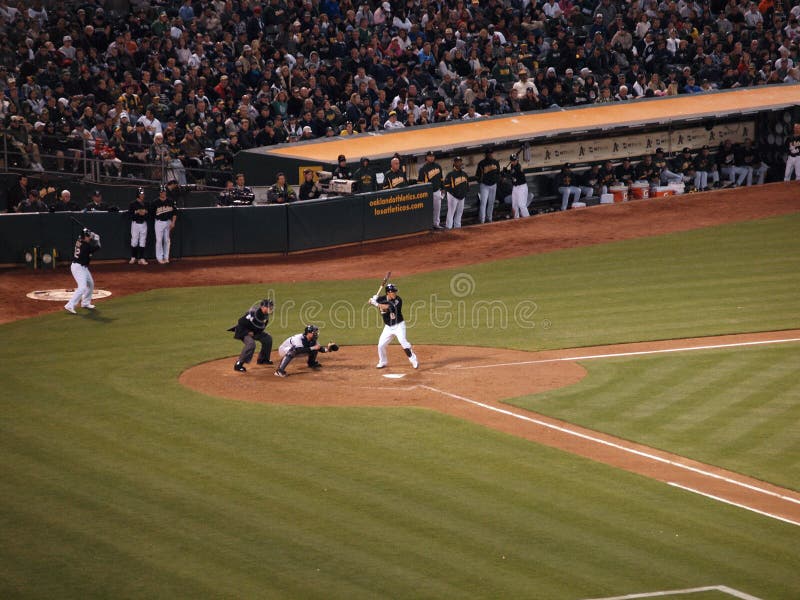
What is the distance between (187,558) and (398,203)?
20.3 meters

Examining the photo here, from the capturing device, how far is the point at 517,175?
3528cm

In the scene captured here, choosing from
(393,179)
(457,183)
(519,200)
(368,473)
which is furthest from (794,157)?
(368,473)

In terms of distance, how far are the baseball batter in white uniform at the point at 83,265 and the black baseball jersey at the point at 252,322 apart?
5.40 m

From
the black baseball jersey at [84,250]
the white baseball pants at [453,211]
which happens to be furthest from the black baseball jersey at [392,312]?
the white baseball pants at [453,211]

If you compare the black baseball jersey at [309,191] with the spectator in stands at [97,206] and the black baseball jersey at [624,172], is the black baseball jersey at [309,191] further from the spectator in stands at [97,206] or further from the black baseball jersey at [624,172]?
the black baseball jersey at [624,172]

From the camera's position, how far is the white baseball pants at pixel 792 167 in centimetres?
3925

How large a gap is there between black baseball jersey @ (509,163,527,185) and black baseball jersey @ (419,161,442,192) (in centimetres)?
246

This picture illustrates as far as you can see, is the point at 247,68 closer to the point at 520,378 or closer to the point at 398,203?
the point at 398,203

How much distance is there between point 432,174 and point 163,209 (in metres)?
8.29

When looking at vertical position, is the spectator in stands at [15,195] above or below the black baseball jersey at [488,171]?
below

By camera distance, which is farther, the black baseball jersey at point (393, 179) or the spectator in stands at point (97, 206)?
the black baseball jersey at point (393, 179)

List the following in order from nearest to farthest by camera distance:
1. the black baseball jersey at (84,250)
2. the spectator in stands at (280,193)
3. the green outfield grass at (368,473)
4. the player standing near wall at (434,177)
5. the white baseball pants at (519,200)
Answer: the green outfield grass at (368,473), the black baseball jersey at (84,250), the spectator in stands at (280,193), the player standing near wall at (434,177), the white baseball pants at (519,200)

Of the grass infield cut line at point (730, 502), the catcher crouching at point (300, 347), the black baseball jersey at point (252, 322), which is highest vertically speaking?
the black baseball jersey at point (252, 322)

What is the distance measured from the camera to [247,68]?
3541 centimetres
